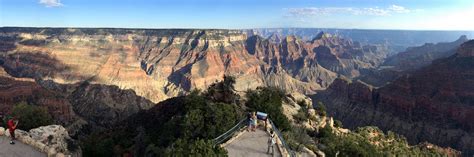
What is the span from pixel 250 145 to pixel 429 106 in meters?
130

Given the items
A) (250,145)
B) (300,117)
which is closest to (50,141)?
(250,145)

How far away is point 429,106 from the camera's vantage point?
5782 inches

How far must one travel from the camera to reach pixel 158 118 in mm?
73812

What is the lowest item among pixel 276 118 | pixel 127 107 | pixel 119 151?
pixel 127 107

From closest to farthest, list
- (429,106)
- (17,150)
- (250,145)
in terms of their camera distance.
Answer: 1. (250,145)
2. (17,150)
3. (429,106)

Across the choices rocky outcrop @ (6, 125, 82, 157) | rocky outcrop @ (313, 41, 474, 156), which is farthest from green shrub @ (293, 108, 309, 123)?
rocky outcrop @ (313, 41, 474, 156)

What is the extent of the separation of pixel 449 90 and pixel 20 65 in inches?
6932

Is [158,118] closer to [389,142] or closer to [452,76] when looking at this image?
[389,142]

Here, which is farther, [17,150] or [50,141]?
[50,141]

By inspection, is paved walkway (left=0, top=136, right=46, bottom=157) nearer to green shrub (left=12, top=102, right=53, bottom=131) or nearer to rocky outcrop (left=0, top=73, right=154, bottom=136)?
green shrub (left=12, top=102, right=53, bottom=131)

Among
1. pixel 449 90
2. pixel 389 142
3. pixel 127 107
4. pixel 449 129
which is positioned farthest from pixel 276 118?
pixel 449 90

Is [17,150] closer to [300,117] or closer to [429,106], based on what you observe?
[300,117]

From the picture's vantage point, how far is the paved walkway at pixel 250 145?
3266 cm

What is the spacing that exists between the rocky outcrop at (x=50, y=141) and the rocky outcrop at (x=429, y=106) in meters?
110
